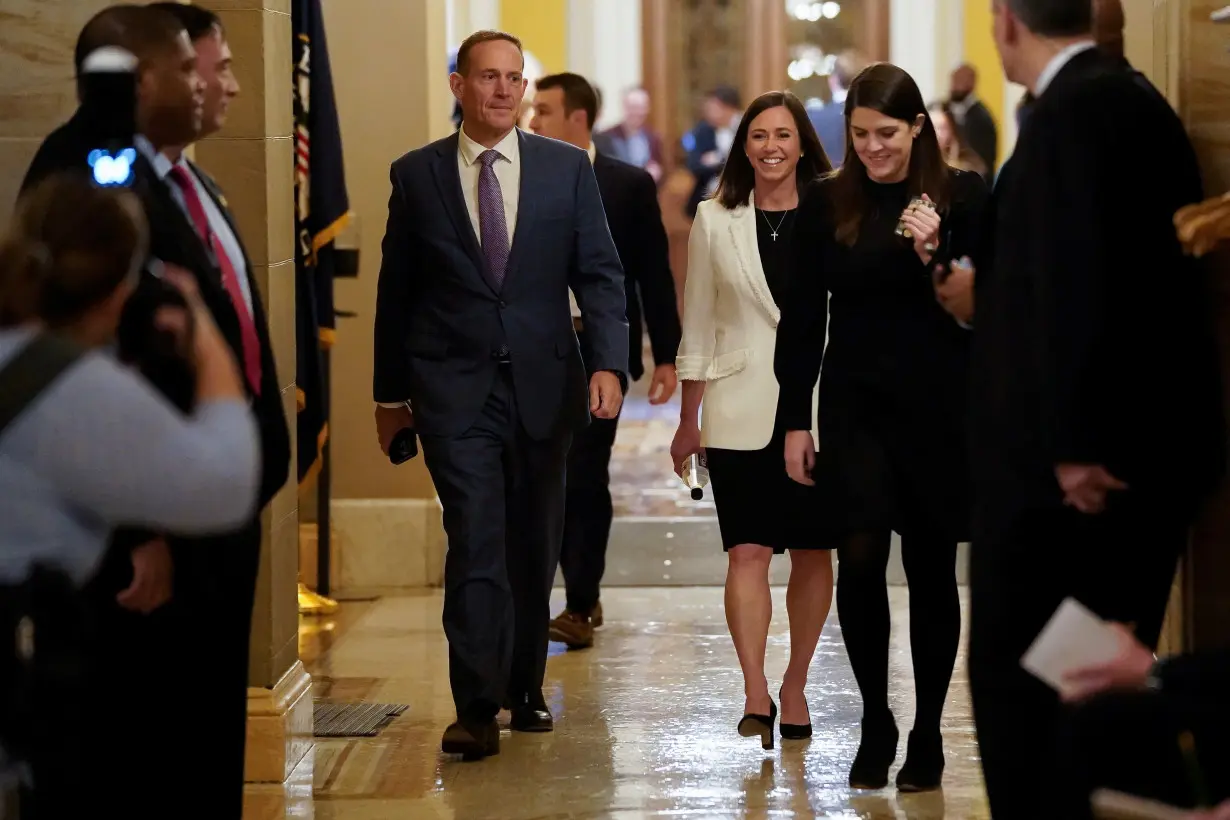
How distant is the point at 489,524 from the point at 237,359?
6.40 ft

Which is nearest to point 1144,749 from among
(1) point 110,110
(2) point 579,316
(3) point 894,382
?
(1) point 110,110

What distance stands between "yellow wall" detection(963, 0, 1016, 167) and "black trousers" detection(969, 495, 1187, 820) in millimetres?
15997

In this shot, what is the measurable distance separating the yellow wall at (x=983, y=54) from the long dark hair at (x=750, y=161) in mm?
13868

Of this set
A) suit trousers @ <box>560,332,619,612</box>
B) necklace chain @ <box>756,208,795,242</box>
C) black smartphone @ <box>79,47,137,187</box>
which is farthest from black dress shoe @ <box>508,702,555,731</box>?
black smartphone @ <box>79,47,137,187</box>

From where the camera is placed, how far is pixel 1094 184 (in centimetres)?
317

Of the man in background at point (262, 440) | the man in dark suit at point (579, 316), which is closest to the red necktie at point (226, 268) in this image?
the man in background at point (262, 440)

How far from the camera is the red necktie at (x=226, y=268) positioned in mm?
3363

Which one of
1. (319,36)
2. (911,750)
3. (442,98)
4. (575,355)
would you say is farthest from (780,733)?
(442,98)

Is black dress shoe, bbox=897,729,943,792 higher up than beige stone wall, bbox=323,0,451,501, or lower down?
lower down

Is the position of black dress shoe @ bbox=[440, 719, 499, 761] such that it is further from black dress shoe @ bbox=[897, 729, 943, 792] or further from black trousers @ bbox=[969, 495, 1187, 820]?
black trousers @ bbox=[969, 495, 1187, 820]

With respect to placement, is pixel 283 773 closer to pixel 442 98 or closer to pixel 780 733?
pixel 780 733

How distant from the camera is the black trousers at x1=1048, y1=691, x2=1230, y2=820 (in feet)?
8.36

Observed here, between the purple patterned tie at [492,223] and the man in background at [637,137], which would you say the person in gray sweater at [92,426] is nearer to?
the purple patterned tie at [492,223]

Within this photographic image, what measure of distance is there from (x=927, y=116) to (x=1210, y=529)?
4.57 ft
